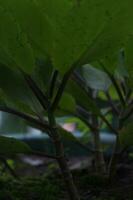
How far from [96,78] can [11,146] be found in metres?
0.22

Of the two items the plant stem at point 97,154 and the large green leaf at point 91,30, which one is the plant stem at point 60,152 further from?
the plant stem at point 97,154

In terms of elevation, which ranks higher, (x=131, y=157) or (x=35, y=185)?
(x=35, y=185)

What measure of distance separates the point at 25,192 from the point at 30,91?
19 cm

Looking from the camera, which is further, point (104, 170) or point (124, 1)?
point (104, 170)

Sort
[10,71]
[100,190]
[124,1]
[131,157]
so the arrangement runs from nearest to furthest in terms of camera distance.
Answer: [124,1]
[10,71]
[100,190]
[131,157]

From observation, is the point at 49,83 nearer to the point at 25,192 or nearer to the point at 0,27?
the point at 0,27

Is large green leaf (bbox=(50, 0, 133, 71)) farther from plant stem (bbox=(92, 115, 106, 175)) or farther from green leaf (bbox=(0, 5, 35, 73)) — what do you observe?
A: plant stem (bbox=(92, 115, 106, 175))

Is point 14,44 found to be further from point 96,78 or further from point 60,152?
point 96,78

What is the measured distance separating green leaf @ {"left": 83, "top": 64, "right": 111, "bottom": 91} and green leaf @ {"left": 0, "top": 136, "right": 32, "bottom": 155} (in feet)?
0.62

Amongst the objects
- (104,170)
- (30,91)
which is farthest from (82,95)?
(104,170)

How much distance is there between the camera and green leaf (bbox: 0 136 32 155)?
0.44m

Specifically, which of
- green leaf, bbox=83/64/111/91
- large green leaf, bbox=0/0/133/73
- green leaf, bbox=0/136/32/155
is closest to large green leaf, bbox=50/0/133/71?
large green leaf, bbox=0/0/133/73

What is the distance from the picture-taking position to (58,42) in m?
0.38

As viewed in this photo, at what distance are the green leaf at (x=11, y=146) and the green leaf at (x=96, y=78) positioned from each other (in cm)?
19
